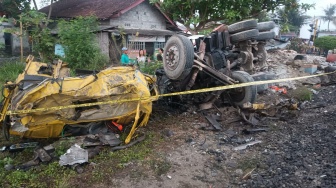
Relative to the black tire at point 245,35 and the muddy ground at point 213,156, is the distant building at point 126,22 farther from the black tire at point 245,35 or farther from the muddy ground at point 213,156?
the muddy ground at point 213,156

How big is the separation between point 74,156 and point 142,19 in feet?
44.0

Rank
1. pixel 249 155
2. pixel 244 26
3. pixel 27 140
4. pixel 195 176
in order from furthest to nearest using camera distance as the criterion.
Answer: pixel 244 26
pixel 27 140
pixel 249 155
pixel 195 176

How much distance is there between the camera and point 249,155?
430 centimetres

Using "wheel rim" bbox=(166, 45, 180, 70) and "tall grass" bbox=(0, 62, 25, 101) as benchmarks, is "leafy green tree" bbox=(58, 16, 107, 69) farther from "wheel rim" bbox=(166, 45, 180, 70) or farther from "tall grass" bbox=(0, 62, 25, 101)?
"wheel rim" bbox=(166, 45, 180, 70)

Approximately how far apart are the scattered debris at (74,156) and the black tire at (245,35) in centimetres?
437

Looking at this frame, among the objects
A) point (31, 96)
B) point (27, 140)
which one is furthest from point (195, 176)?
point (27, 140)

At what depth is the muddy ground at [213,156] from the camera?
348cm

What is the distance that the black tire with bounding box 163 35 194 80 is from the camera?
17.3ft

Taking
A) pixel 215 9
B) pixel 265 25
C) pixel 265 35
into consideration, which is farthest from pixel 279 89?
pixel 215 9

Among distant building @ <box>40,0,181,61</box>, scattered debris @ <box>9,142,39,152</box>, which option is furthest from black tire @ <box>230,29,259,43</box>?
distant building @ <box>40,0,181,61</box>

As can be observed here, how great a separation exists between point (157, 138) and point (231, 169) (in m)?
1.45

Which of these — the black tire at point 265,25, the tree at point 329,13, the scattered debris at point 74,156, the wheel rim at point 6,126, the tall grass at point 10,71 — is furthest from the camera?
the tree at point 329,13

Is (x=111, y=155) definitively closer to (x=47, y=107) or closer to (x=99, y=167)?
(x=99, y=167)

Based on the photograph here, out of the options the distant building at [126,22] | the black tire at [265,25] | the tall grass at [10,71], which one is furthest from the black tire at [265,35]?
the tall grass at [10,71]
